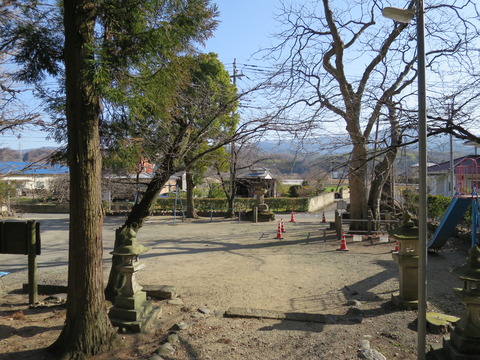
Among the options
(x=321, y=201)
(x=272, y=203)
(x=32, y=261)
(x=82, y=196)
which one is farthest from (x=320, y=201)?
(x=82, y=196)

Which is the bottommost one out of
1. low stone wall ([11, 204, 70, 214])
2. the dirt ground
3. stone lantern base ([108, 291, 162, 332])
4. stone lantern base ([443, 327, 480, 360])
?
the dirt ground

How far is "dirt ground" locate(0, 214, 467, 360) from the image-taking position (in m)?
4.45

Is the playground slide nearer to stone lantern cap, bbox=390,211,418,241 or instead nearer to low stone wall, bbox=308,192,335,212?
stone lantern cap, bbox=390,211,418,241

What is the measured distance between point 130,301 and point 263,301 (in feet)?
8.72

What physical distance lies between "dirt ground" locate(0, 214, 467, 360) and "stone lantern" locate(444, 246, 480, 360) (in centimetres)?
67

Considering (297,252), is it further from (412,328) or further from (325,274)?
(412,328)

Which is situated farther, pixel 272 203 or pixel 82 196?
pixel 272 203

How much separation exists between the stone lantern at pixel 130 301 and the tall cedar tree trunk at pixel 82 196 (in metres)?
0.79

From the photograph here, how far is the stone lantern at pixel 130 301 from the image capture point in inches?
197

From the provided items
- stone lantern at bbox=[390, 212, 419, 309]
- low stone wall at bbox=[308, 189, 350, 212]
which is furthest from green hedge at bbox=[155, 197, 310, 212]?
stone lantern at bbox=[390, 212, 419, 309]

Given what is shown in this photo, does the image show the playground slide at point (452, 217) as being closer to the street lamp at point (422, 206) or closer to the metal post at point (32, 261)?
the street lamp at point (422, 206)

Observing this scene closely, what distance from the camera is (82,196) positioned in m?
4.09

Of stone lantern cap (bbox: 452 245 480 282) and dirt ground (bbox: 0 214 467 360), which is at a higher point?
stone lantern cap (bbox: 452 245 480 282)

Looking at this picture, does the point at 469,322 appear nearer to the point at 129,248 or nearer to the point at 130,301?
the point at 130,301
